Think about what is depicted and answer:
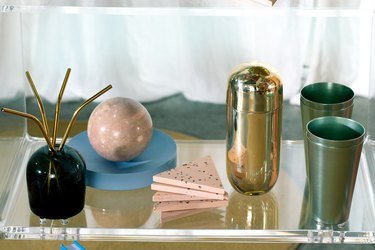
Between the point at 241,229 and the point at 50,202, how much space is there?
1.08ft

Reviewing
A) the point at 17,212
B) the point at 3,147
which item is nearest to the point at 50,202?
the point at 17,212

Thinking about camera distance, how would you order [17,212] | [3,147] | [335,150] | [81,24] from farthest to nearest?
[81,24], [3,147], [17,212], [335,150]

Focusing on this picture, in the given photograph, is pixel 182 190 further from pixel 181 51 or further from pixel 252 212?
pixel 181 51

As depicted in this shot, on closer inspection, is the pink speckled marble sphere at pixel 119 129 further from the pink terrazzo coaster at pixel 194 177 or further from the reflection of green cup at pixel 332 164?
the reflection of green cup at pixel 332 164

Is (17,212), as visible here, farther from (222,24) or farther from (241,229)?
(222,24)

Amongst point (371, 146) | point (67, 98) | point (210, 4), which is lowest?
point (67, 98)

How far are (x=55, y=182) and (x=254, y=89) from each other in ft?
1.20

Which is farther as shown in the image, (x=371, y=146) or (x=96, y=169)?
(x=371, y=146)

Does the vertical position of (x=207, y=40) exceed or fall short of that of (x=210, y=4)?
it falls short

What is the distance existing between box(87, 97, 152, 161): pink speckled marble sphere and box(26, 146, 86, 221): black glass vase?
0.08 m

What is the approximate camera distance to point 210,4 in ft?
4.75

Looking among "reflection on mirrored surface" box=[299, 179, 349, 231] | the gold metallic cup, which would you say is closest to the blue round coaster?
the gold metallic cup

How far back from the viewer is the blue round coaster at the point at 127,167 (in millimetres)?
1534

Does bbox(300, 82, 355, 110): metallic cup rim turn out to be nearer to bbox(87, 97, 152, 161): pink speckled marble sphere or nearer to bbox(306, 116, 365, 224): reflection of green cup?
bbox(306, 116, 365, 224): reflection of green cup
